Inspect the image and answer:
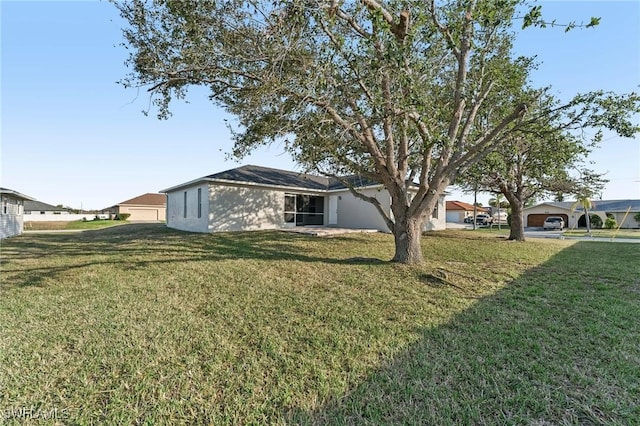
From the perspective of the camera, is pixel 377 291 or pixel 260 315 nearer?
pixel 260 315

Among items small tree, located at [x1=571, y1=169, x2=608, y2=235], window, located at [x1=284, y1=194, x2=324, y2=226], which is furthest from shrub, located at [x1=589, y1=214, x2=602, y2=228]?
window, located at [x1=284, y1=194, x2=324, y2=226]

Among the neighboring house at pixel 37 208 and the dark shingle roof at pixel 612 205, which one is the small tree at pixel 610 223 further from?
the neighboring house at pixel 37 208

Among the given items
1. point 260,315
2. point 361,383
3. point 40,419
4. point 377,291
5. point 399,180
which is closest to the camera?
point 40,419

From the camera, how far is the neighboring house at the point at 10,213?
49.1 ft

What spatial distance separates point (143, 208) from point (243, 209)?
107 feet

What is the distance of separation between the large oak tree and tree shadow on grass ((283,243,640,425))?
3.77m

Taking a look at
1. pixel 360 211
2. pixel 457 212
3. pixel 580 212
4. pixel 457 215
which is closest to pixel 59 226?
pixel 360 211

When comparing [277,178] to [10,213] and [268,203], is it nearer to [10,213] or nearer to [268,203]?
[268,203]

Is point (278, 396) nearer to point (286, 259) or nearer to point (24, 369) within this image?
point (24, 369)

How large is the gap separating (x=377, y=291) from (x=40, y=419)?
4.74 metres

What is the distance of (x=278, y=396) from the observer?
2697 mm

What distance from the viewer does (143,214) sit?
4159cm

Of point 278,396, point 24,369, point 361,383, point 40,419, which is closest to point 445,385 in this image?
point 361,383

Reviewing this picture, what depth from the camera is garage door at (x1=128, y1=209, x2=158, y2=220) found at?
4084 cm
